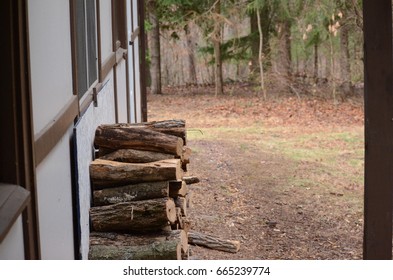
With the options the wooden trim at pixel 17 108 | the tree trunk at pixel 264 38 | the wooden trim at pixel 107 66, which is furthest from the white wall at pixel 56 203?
the tree trunk at pixel 264 38

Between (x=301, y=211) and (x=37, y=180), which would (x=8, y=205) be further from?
(x=301, y=211)

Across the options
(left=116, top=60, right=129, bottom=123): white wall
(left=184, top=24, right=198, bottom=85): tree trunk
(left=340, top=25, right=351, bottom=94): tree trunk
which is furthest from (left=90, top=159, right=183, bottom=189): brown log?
(left=184, top=24, right=198, bottom=85): tree trunk

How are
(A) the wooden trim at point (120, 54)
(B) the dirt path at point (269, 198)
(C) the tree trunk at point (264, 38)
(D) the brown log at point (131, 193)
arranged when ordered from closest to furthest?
(D) the brown log at point (131, 193)
(B) the dirt path at point (269, 198)
(A) the wooden trim at point (120, 54)
(C) the tree trunk at point (264, 38)

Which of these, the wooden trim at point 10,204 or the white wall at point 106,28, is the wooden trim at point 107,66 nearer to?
the white wall at point 106,28

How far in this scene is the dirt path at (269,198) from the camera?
9.08m

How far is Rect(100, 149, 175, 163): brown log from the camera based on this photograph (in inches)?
231

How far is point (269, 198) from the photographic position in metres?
11.5

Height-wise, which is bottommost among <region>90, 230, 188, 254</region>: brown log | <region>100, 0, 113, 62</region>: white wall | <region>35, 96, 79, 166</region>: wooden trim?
<region>90, 230, 188, 254</region>: brown log

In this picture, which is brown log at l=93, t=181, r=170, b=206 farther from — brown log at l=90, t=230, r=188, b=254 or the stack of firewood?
brown log at l=90, t=230, r=188, b=254

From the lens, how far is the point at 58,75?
4.35 metres

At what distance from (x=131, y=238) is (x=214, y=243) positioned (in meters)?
2.89

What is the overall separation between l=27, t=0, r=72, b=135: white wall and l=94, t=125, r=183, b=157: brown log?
118cm

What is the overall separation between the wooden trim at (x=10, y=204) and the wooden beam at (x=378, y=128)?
3.61 m
